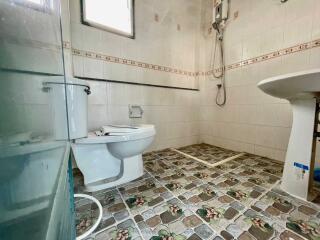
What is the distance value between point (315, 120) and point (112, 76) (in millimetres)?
→ 1568

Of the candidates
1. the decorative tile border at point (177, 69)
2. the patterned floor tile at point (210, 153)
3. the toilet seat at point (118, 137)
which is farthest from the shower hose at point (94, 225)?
the decorative tile border at point (177, 69)

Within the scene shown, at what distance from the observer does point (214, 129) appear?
1974mm

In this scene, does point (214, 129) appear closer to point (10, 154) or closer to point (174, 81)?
point (174, 81)

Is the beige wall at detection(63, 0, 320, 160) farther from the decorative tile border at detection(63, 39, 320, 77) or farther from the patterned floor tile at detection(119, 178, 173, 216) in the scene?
the patterned floor tile at detection(119, 178, 173, 216)

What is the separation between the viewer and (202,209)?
764mm

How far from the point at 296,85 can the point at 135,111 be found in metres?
1.30

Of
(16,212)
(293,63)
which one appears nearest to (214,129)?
(293,63)

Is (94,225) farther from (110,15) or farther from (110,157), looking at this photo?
(110,15)

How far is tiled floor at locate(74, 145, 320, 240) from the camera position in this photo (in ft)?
2.04

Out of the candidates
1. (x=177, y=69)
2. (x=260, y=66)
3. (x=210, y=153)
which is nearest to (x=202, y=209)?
(x=210, y=153)

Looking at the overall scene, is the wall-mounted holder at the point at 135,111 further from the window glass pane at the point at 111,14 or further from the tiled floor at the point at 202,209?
the window glass pane at the point at 111,14

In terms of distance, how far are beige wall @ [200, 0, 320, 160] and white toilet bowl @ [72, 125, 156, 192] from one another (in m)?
1.15

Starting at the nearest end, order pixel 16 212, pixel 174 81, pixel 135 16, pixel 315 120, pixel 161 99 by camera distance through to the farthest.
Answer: pixel 16 212, pixel 315 120, pixel 135 16, pixel 161 99, pixel 174 81

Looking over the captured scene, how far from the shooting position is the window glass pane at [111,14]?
4.52 feet
